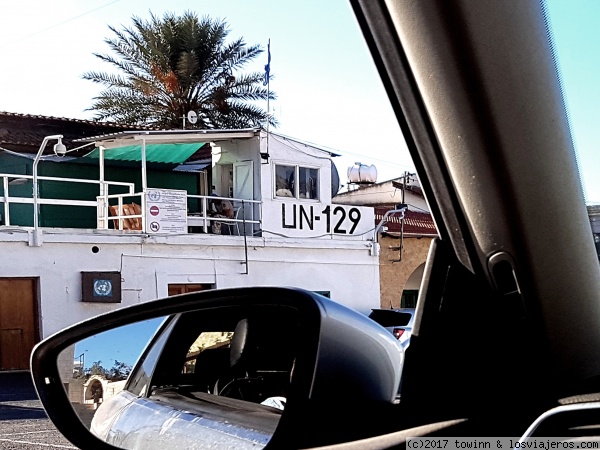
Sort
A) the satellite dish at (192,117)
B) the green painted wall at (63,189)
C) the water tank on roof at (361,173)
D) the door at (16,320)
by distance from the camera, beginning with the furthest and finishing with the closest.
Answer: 1. the water tank on roof at (361,173)
2. the satellite dish at (192,117)
3. the green painted wall at (63,189)
4. the door at (16,320)

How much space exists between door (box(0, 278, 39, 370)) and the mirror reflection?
16.9 meters

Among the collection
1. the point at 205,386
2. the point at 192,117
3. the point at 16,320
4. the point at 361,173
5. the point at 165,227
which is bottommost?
the point at 16,320

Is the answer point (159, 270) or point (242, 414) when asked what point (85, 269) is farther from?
point (242, 414)

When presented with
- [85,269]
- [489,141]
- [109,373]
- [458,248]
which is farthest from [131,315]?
[85,269]

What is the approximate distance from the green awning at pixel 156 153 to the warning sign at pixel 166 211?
1.83 metres

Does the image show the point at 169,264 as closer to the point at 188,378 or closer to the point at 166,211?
the point at 166,211

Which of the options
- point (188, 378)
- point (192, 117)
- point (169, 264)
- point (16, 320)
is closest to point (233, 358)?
point (188, 378)

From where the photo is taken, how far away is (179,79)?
24.8 meters

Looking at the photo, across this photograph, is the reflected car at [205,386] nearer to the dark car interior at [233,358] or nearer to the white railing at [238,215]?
the dark car interior at [233,358]

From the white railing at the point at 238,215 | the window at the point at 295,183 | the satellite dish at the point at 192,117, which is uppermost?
the satellite dish at the point at 192,117

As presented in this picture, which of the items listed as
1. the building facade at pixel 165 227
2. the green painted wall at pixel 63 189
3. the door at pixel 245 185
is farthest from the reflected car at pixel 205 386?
the door at pixel 245 185

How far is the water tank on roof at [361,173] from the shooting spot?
88.0 ft

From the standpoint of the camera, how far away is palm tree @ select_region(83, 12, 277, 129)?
969 inches

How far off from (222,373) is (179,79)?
23.4 m
